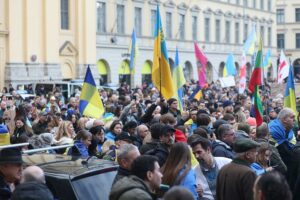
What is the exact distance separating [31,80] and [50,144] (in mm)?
24953

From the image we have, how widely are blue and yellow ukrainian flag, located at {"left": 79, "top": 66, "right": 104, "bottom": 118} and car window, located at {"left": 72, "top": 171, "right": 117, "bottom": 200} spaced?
7052mm

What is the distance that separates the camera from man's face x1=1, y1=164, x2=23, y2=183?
6.66 meters

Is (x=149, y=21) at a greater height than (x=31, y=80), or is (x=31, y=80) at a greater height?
(x=149, y=21)

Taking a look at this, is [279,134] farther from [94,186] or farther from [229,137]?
[94,186]

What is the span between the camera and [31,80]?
116ft

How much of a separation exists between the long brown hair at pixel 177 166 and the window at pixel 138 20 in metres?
40.7

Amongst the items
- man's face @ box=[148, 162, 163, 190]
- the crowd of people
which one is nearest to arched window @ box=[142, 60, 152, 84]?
the crowd of people

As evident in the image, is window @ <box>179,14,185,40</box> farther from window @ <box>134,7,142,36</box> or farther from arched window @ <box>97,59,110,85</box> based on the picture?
arched window @ <box>97,59,110,85</box>

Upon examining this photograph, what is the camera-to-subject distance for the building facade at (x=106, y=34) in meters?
35.2

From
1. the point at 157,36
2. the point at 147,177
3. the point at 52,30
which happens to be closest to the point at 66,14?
the point at 52,30

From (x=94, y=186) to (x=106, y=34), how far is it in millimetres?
37318

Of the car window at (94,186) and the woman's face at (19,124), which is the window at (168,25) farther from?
the car window at (94,186)

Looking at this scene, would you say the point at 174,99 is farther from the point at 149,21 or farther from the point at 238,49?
the point at 238,49

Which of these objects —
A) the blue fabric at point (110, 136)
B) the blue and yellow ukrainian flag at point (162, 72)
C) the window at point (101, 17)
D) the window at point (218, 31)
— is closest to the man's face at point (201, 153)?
the blue fabric at point (110, 136)
